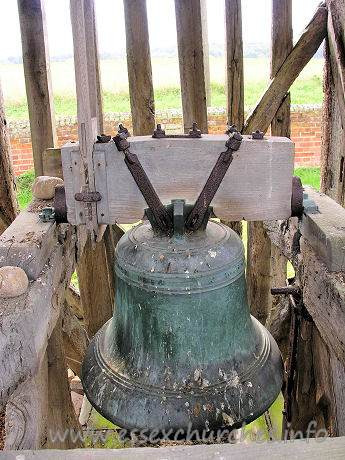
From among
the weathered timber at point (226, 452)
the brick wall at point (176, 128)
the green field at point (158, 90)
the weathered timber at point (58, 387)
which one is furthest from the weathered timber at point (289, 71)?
the green field at point (158, 90)

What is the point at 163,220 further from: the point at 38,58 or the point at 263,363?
the point at 38,58

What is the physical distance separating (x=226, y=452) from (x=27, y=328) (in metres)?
0.75

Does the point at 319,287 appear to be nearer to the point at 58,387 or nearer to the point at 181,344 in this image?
the point at 181,344

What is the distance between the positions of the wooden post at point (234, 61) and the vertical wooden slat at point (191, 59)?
18 centimetres

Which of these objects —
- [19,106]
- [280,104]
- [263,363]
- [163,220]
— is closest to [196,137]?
[163,220]

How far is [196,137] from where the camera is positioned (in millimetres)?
1732

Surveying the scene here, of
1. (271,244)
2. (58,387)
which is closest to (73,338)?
(58,387)

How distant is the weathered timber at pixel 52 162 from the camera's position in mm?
2727

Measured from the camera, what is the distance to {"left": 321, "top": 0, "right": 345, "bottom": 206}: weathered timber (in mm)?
2572

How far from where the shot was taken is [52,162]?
274 cm

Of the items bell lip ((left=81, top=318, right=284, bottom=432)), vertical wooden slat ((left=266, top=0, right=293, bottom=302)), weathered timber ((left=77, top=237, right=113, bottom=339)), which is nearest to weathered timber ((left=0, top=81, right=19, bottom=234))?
weathered timber ((left=77, top=237, right=113, bottom=339))

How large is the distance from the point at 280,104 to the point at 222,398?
199 centimetres

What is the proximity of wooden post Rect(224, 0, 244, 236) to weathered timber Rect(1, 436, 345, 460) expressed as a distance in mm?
2098

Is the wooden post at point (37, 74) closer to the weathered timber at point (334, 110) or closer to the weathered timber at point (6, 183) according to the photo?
the weathered timber at point (6, 183)
